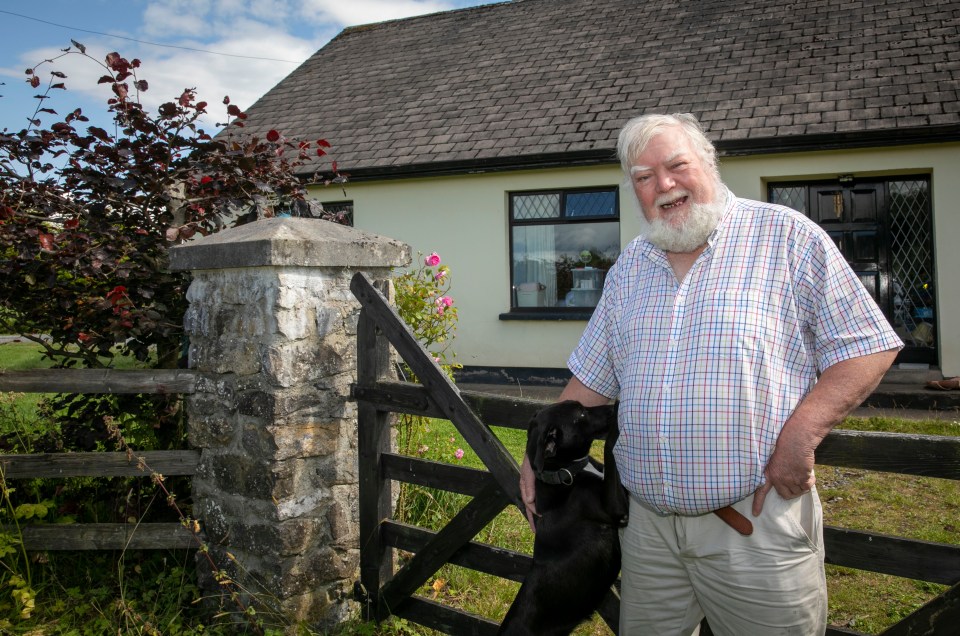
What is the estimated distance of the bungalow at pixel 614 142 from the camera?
9.00 meters

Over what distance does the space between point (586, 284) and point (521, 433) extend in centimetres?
373

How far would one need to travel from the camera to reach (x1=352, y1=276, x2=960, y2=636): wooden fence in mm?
2143

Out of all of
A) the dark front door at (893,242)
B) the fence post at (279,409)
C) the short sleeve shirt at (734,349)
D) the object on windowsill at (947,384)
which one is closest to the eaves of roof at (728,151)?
the dark front door at (893,242)

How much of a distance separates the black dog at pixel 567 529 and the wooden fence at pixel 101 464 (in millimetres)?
1914

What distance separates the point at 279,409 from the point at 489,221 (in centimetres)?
782

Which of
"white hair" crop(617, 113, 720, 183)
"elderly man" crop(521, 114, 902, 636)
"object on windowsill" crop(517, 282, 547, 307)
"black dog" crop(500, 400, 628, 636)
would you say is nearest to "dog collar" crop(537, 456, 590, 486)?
"black dog" crop(500, 400, 628, 636)

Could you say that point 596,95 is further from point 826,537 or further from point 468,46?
point 826,537

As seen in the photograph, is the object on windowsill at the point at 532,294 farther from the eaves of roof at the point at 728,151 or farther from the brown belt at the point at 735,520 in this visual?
the brown belt at the point at 735,520

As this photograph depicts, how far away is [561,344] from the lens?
10406 millimetres

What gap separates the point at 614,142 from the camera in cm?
972

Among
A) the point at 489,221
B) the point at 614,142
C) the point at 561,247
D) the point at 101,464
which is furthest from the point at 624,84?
the point at 101,464

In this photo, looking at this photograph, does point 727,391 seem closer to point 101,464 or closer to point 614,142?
point 101,464

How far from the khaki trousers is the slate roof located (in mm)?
7882

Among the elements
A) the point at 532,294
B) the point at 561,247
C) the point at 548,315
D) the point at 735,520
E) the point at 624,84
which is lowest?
the point at 735,520
